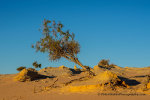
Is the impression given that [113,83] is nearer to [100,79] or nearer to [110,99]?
[100,79]

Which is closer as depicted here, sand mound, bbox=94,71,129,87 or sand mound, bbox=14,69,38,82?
sand mound, bbox=94,71,129,87

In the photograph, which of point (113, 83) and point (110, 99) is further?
point (113, 83)

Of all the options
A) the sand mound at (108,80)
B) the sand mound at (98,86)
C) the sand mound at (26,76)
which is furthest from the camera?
the sand mound at (26,76)

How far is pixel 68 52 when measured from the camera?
59.7ft

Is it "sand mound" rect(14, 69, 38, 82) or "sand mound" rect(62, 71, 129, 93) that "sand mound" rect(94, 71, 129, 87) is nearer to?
"sand mound" rect(62, 71, 129, 93)

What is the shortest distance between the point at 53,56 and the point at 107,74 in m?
5.85

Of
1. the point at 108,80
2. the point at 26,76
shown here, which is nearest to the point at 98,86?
the point at 108,80

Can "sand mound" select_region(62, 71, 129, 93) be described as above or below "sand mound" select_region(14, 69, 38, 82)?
below

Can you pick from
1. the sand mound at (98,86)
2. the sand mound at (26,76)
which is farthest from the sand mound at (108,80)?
the sand mound at (26,76)

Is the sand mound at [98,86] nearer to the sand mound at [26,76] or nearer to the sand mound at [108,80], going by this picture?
the sand mound at [108,80]

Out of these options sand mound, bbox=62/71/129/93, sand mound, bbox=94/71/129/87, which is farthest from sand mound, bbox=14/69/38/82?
sand mound, bbox=94/71/129/87

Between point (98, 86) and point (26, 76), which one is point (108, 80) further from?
point (26, 76)

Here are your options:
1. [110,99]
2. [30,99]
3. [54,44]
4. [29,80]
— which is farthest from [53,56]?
[110,99]

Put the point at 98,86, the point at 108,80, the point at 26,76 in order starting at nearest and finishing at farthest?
1. the point at 98,86
2. the point at 108,80
3. the point at 26,76
